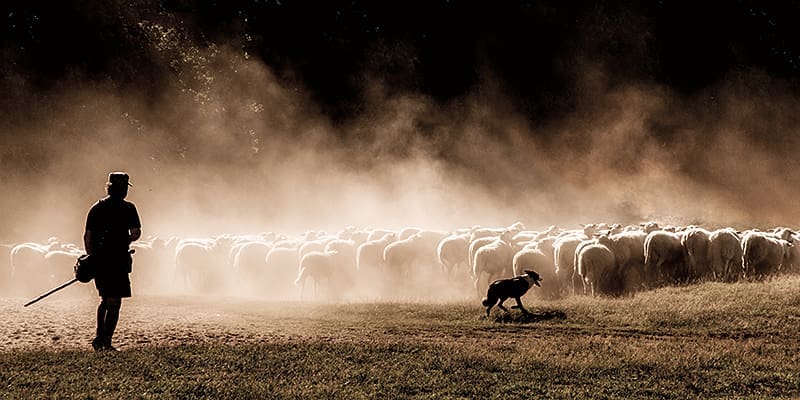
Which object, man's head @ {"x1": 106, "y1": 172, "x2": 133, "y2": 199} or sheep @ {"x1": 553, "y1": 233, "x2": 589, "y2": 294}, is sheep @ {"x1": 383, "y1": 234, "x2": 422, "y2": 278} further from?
man's head @ {"x1": 106, "y1": 172, "x2": 133, "y2": 199}

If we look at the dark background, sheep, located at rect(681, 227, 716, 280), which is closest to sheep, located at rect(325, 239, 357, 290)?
sheep, located at rect(681, 227, 716, 280)

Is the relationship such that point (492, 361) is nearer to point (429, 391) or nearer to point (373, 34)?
point (429, 391)

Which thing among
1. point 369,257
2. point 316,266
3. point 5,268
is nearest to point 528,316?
point 316,266

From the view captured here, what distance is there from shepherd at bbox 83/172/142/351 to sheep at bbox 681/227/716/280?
17.3m

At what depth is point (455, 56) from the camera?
281 ft

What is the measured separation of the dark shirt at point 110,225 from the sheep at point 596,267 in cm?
1228

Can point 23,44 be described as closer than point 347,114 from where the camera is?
Yes

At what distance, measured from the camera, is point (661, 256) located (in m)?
20.6

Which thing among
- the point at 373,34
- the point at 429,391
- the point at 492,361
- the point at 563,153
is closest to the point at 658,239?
the point at 492,361

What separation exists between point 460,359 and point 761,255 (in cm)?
1559

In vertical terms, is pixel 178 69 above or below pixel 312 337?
above

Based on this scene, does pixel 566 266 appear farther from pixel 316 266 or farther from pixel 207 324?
pixel 207 324

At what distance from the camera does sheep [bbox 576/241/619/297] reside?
18359 millimetres

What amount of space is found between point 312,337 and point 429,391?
3.84m
